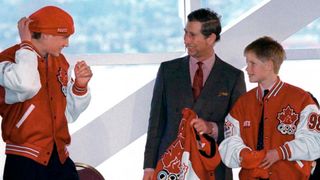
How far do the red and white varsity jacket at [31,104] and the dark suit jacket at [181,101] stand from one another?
0.81 meters

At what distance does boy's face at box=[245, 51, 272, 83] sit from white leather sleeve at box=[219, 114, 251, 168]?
25cm

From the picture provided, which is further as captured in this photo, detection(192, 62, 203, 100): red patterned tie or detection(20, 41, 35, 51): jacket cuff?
detection(192, 62, 203, 100): red patterned tie

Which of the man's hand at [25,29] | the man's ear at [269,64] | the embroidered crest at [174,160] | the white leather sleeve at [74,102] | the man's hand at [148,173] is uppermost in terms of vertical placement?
the man's hand at [25,29]

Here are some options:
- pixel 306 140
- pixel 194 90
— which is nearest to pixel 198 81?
pixel 194 90

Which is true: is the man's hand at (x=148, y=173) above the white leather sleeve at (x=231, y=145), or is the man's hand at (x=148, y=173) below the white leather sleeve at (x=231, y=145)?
below

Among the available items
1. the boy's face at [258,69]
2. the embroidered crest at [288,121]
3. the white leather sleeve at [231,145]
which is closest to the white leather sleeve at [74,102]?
the white leather sleeve at [231,145]

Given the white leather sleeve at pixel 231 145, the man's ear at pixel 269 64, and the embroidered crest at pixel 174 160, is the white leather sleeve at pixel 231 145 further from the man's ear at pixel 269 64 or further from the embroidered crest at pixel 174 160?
the man's ear at pixel 269 64

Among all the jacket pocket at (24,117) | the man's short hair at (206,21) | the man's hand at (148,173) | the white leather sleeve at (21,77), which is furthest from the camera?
the man's short hair at (206,21)

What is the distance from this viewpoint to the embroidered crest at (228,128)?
4026 mm

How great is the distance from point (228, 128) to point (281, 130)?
0.29 meters

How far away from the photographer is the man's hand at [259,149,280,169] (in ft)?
12.6

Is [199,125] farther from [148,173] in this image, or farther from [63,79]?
[63,79]

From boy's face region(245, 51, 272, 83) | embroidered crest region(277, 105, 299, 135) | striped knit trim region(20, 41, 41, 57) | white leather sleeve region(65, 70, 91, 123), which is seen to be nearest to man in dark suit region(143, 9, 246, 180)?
boy's face region(245, 51, 272, 83)

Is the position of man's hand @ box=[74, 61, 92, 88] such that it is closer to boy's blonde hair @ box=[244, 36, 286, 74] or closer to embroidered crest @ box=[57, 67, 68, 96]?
embroidered crest @ box=[57, 67, 68, 96]
